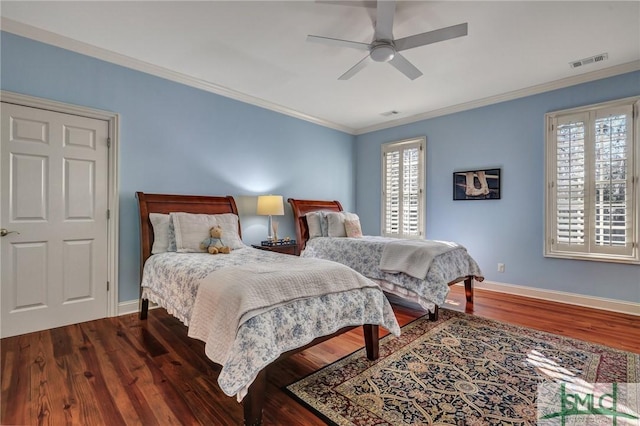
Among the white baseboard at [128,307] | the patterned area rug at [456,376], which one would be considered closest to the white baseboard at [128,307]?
the white baseboard at [128,307]

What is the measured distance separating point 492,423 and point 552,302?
9.99ft

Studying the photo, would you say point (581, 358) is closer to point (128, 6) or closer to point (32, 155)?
point (128, 6)

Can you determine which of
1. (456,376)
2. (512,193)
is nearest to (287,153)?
(512,193)

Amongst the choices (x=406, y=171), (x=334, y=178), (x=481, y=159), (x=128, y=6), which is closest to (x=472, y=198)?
(x=481, y=159)

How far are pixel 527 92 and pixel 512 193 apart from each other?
1391 mm

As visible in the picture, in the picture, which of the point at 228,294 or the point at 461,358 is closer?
the point at 228,294

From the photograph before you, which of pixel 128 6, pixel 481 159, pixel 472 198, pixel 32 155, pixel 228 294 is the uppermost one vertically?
pixel 128 6

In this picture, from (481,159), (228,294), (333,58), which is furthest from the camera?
(481,159)

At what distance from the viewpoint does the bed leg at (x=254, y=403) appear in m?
1.58

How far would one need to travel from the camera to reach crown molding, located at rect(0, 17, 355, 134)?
2752 mm

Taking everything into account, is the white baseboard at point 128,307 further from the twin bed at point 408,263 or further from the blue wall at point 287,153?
the twin bed at point 408,263

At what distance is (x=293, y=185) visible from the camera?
5164 millimetres

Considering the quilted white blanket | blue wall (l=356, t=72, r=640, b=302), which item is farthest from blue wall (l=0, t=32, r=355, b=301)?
blue wall (l=356, t=72, r=640, b=302)

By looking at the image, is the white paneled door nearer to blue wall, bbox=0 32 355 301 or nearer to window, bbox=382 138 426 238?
blue wall, bbox=0 32 355 301
